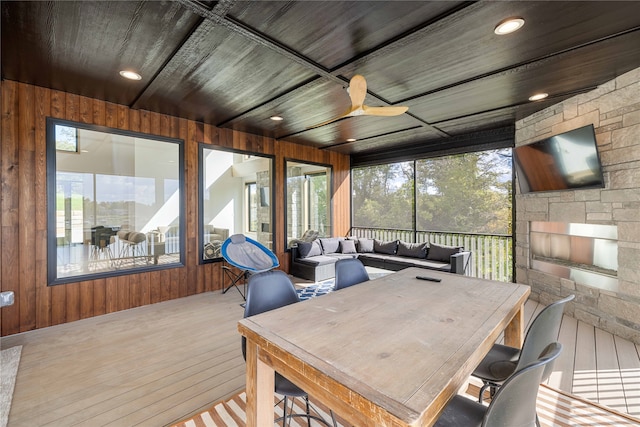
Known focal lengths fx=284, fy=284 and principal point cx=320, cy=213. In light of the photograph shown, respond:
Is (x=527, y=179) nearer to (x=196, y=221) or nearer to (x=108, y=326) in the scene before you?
(x=196, y=221)

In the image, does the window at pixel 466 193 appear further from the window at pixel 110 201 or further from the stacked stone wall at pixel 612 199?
the window at pixel 110 201

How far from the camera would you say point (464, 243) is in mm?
5691

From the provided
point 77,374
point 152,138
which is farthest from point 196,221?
point 77,374

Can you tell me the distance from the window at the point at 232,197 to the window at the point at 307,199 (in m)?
0.51

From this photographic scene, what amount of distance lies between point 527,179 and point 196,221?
5100mm

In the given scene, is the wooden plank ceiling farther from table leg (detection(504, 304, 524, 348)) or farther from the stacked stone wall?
table leg (detection(504, 304, 524, 348))

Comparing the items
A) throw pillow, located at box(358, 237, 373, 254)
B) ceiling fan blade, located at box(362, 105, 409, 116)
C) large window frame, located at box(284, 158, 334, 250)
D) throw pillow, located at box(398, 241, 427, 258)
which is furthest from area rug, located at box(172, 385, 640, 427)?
throw pillow, located at box(358, 237, 373, 254)

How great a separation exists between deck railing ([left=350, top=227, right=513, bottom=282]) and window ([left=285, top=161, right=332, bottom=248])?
2.21 meters

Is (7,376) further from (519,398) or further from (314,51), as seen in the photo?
(314,51)

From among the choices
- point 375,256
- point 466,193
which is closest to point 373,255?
point 375,256

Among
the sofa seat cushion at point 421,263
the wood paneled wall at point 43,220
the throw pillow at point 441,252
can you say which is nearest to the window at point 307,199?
the sofa seat cushion at point 421,263

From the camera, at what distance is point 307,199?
22.2 feet

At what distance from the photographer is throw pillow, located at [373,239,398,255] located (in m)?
6.12

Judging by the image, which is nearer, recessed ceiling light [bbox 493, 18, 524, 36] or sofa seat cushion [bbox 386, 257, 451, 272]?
recessed ceiling light [bbox 493, 18, 524, 36]
